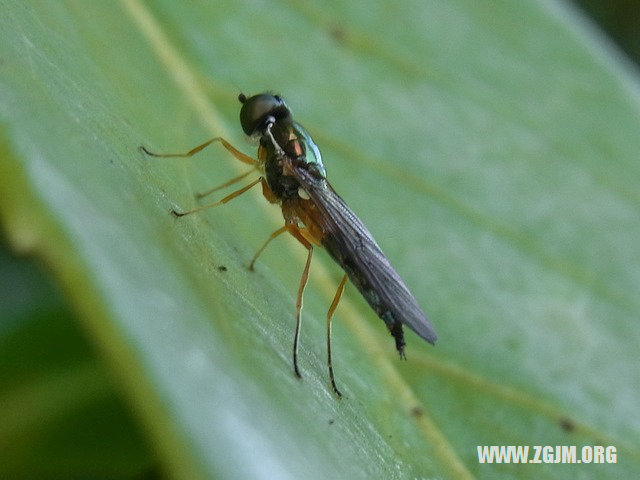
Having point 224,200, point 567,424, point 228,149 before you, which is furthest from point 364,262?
point 567,424

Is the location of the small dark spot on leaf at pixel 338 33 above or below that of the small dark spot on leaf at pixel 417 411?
above

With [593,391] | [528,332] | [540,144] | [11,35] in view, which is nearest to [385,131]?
[540,144]

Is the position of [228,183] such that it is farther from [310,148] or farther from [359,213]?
[359,213]

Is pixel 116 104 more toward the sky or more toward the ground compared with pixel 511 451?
more toward the sky

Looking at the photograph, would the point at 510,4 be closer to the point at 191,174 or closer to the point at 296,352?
the point at 191,174

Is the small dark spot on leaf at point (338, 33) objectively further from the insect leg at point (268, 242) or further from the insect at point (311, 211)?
the insect leg at point (268, 242)

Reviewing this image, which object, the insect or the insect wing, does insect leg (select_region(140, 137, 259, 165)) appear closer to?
the insect

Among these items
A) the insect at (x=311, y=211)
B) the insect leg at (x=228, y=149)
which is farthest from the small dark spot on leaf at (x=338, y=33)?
the insect leg at (x=228, y=149)

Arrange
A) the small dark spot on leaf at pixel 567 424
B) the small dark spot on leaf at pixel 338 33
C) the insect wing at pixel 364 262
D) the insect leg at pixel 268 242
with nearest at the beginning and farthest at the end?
1. the insect leg at pixel 268 242
2. the insect wing at pixel 364 262
3. the small dark spot on leaf at pixel 567 424
4. the small dark spot on leaf at pixel 338 33
